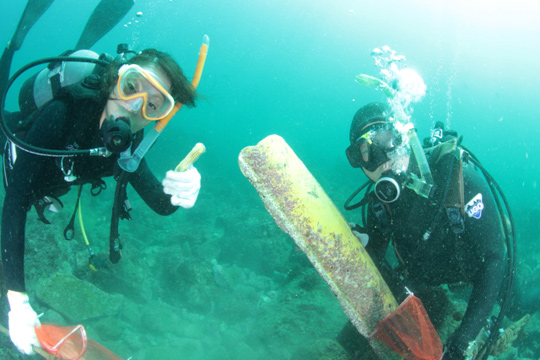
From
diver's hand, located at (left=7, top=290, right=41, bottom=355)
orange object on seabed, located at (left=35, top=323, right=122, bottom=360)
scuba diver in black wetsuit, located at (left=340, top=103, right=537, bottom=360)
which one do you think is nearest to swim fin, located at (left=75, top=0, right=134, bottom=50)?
diver's hand, located at (left=7, top=290, right=41, bottom=355)

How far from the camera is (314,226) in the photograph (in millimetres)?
2176

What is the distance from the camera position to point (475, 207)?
2.40 meters

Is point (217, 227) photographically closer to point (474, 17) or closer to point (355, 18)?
point (474, 17)

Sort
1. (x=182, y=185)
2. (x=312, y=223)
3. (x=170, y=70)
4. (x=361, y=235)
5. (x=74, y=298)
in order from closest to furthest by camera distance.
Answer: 1. (x=312, y=223)
2. (x=182, y=185)
3. (x=170, y=70)
4. (x=361, y=235)
5. (x=74, y=298)

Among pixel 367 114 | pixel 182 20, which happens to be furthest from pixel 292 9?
pixel 367 114

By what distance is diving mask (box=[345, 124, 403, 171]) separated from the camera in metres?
2.61

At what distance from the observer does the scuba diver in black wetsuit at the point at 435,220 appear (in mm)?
2270

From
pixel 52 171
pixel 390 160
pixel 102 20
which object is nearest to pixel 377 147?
pixel 390 160

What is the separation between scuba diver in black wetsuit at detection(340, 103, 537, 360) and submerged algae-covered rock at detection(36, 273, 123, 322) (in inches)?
221

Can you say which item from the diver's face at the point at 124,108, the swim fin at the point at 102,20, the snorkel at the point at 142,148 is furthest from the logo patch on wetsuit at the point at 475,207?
the swim fin at the point at 102,20

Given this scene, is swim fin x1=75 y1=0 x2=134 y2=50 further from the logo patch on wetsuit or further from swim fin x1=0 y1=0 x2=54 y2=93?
the logo patch on wetsuit

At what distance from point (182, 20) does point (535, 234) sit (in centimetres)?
13497

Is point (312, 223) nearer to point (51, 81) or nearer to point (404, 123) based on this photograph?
point (404, 123)

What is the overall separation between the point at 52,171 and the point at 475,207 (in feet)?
13.8
